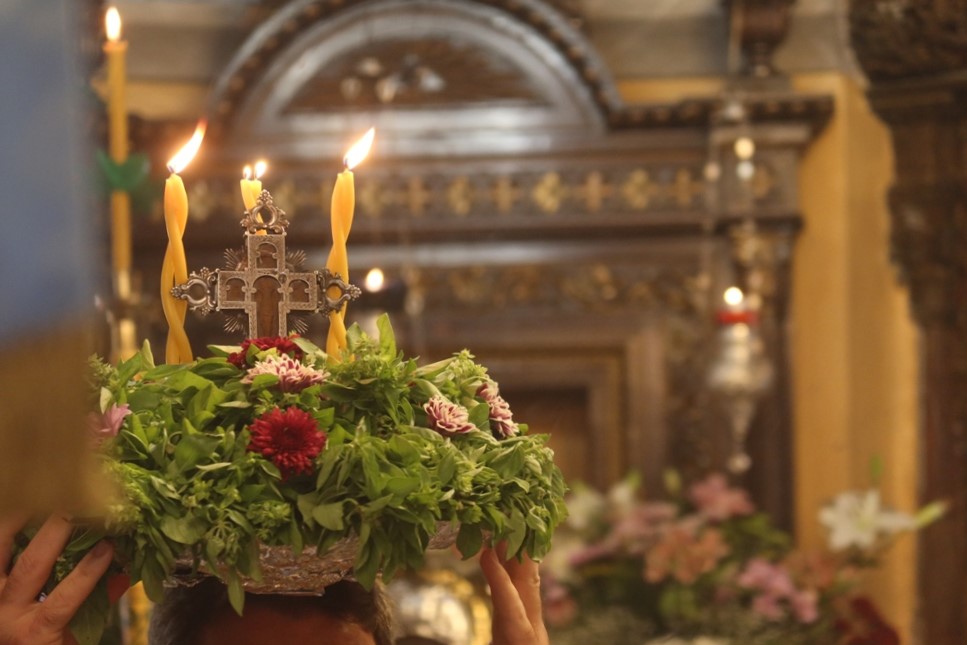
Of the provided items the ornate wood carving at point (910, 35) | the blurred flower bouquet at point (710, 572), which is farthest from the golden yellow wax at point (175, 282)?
the ornate wood carving at point (910, 35)

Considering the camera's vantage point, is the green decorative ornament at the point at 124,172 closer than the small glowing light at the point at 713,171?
Yes

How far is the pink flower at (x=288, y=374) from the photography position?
1191mm

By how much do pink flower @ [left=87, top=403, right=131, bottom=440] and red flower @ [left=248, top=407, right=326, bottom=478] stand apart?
0.30ft

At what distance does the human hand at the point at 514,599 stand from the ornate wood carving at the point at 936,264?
2.69 m

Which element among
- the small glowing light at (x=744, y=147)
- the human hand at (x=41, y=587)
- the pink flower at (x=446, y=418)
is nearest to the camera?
the human hand at (x=41, y=587)

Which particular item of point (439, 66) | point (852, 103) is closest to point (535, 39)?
point (439, 66)

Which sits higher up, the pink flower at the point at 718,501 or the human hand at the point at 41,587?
the human hand at the point at 41,587

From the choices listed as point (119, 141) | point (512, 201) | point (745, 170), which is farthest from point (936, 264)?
point (119, 141)

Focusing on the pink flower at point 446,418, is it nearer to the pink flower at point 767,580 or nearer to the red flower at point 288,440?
the red flower at point 288,440

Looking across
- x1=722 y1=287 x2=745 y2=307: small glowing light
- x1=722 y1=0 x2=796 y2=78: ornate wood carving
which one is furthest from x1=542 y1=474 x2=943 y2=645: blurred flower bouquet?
x1=722 y1=0 x2=796 y2=78: ornate wood carving

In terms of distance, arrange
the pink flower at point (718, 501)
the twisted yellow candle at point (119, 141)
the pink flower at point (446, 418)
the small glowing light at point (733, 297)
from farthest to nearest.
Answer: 1. the pink flower at point (718, 501)
2. the small glowing light at point (733, 297)
3. the twisted yellow candle at point (119, 141)
4. the pink flower at point (446, 418)

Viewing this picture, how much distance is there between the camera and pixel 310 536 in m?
1.12

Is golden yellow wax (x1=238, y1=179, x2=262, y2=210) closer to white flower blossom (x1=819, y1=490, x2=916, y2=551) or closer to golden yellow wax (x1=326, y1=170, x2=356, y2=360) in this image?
golden yellow wax (x1=326, y1=170, x2=356, y2=360)

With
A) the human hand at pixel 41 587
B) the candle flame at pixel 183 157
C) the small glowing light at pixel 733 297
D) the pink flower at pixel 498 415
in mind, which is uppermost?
the candle flame at pixel 183 157
